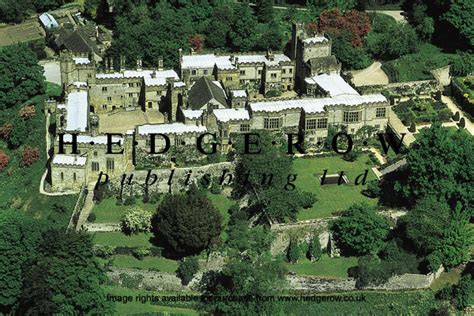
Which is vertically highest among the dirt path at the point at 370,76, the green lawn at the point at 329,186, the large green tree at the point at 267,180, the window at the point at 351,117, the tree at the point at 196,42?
the tree at the point at 196,42

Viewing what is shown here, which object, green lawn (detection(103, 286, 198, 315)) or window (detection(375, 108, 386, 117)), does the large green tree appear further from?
green lawn (detection(103, 286, 198, 315))

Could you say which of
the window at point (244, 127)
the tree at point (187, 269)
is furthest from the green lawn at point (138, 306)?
the window at point (244, 127)

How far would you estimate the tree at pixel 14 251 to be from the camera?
78938 millimetres

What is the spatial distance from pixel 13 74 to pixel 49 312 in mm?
45298

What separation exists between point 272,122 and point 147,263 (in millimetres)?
22893

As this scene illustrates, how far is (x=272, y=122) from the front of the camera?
101 meters

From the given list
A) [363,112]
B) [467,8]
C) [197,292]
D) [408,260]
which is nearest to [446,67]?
[467,8]

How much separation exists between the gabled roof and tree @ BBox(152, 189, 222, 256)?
57.2ft

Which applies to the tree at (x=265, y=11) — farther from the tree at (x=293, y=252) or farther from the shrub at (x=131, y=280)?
the shrub at (x=131, y=280)

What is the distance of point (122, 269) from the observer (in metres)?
84.1

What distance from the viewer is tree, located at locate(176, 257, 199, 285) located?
8281 centimetres

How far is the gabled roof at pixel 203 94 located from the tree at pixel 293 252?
21983 millimetres

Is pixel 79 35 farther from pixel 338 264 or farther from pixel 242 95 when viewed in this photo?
→ pixel 338 264

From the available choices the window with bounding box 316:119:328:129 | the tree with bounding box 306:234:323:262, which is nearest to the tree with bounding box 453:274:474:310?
the tree with bounding box 306:234:323:262
